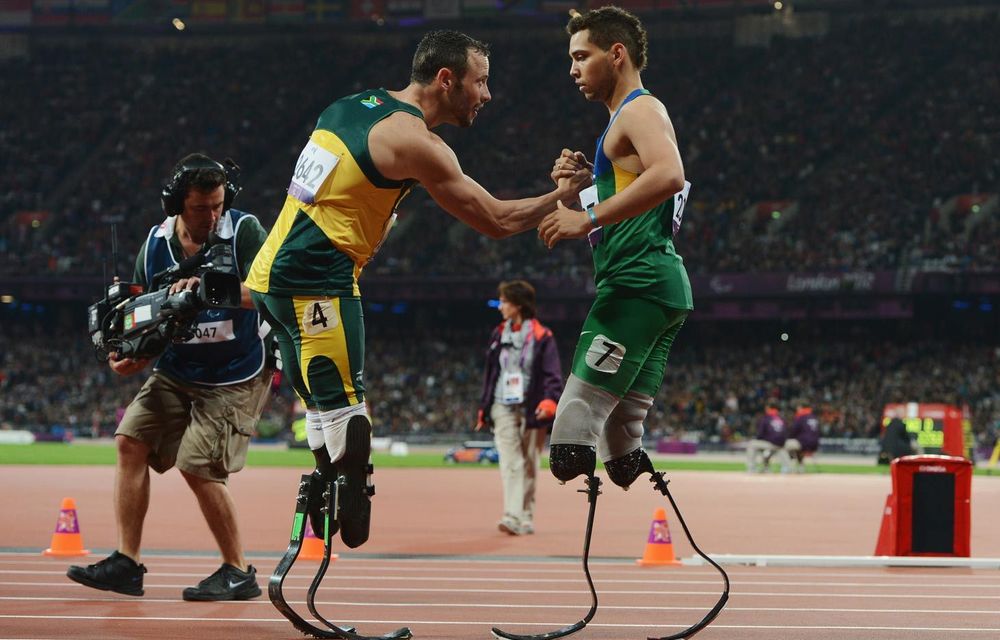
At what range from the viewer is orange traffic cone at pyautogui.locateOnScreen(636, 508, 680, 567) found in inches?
368

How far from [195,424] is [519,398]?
5338mm

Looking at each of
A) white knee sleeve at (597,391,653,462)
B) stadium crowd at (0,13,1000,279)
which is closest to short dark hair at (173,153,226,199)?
white knee sleeve at (597,391,653,462)

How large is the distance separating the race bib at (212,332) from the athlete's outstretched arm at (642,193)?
251cm

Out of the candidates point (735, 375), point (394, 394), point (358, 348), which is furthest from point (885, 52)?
point (358, 348)

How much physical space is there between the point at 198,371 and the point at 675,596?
301 centimetres

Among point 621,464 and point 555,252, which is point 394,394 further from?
point 621,464

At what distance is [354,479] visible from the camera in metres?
5.42

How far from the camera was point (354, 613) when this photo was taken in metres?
6.46

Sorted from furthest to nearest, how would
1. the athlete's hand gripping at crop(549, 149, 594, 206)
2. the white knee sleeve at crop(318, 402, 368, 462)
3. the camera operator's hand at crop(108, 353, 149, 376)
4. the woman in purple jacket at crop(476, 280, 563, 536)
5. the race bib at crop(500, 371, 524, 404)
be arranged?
the race bib at crop(500, 371, 524, 404) < the woman in purple jacket at crop(476, 280, 563, 536) < the camera operator's hand at crop(108, 353, 149, 376) < the athlete's hand gripping at crop(549, 149, 594, 206) < the white knee sleeve at crop(318, 402, 368, 462)

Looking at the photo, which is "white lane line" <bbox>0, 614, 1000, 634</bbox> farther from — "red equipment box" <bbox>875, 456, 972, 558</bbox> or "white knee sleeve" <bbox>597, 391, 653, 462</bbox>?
"red equipment box" <bbox>875, 456, 972, 558</bbox>

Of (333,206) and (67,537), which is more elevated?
(333,206)

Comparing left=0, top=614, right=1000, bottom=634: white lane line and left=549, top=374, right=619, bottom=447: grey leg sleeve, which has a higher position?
left=549, top=374, right=619, bottom=447: grey leg sleeve

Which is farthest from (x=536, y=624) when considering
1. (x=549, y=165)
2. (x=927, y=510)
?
(x=549, y=165)

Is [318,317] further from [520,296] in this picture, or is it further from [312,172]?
[520,296]
